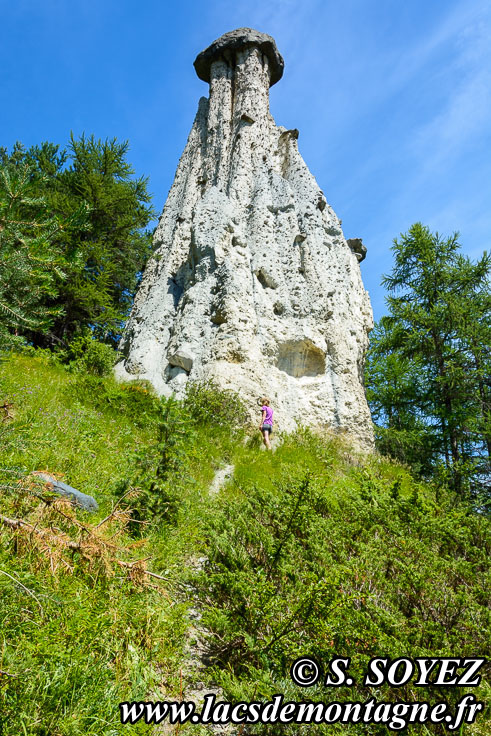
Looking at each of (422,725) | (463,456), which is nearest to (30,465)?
(422,725)

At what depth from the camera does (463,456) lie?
1260 centimetres

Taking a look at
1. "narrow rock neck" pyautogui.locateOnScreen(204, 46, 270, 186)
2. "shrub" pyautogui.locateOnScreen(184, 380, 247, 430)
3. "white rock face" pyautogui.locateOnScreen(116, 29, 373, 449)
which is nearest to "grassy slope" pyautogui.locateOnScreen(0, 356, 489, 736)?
"shrub" pyautogui.locateOnScreen(184, 380, 247, 430)

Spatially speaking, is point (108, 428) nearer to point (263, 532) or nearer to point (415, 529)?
point (263, 532)

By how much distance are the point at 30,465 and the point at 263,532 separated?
253cm

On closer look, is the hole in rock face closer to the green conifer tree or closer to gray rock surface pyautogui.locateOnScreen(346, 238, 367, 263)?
the green conifer tree

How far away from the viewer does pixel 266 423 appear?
10250mm

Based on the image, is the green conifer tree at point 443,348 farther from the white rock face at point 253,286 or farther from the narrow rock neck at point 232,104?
the narrow rock neck at point 232,104

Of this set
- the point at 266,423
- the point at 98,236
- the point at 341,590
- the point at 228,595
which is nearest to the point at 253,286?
the point at 266,423

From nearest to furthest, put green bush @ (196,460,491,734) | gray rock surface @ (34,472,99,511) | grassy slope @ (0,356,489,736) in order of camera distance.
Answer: grassy slope @ (0,356,489,736) < green bush @ (196,460,491,734) < gray rock surface @ (34,472,99,511)

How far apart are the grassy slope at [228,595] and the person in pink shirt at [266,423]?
5509mm

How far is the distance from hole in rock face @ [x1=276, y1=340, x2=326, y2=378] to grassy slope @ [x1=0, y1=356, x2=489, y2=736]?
8.81 meters

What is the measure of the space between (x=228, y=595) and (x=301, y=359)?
10.6 m

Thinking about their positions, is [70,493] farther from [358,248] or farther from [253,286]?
[358,248]

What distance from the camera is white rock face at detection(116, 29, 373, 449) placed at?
12297mm
